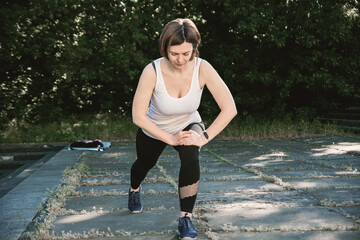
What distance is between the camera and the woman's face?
2.46m

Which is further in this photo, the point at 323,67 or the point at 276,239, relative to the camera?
the point at 323,67

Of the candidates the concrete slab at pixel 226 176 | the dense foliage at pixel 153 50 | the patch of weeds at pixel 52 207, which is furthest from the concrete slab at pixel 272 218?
the dense foliage at pixel 153 50

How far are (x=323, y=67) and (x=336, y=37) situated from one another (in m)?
1.12

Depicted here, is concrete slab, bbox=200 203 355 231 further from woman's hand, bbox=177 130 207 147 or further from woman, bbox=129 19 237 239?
woman's hand, bbox=177 130 207 147

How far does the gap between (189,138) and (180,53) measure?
55cm

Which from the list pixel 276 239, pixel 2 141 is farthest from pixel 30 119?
pixel 276 239

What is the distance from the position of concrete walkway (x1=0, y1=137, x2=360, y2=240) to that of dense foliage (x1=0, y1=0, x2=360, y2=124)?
15.6ft

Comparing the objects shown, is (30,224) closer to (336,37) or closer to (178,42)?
(178,42)

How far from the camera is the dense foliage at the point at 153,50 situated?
9.83m

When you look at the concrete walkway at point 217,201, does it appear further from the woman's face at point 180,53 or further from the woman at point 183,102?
the woman's face at point 180,53

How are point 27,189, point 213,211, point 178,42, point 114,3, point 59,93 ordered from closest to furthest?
point 178,42
point 213,211
point 27,189
point 114,3
point 59,93

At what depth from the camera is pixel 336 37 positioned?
9.87m

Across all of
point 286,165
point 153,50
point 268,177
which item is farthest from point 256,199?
point 153,50

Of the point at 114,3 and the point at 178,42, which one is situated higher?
the point at 114,3
